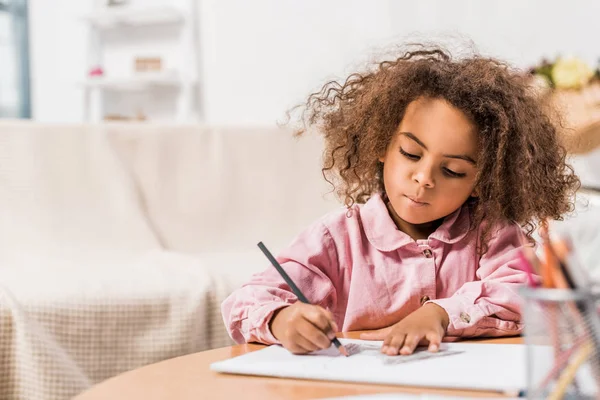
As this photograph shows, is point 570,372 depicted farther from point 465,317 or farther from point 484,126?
point 484,126

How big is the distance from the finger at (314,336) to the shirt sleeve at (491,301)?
0.17 m

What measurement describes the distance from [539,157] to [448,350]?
12.8 inches

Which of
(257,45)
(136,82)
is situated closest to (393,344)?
(257,45)

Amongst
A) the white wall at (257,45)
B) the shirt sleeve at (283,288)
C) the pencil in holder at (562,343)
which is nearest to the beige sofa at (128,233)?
the shirt sleeve at (283,288)

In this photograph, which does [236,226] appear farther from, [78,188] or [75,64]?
[75,64]

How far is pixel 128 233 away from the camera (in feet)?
7.86

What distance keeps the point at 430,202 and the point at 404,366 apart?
11.6 inches

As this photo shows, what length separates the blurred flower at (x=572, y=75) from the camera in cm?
221

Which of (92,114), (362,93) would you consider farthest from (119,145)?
(92,114)

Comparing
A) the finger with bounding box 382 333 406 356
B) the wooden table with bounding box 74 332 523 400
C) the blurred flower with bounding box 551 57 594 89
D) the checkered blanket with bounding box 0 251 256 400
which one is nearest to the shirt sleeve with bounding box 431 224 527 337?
the finger with bounding box 382 333 406 356

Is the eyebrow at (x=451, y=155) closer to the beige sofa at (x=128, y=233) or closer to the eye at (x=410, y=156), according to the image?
the eye at (x=410, y=156)

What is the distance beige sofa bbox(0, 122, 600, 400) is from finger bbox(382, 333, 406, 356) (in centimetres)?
115

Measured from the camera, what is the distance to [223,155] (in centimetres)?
259

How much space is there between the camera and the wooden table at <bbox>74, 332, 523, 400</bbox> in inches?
24.0
